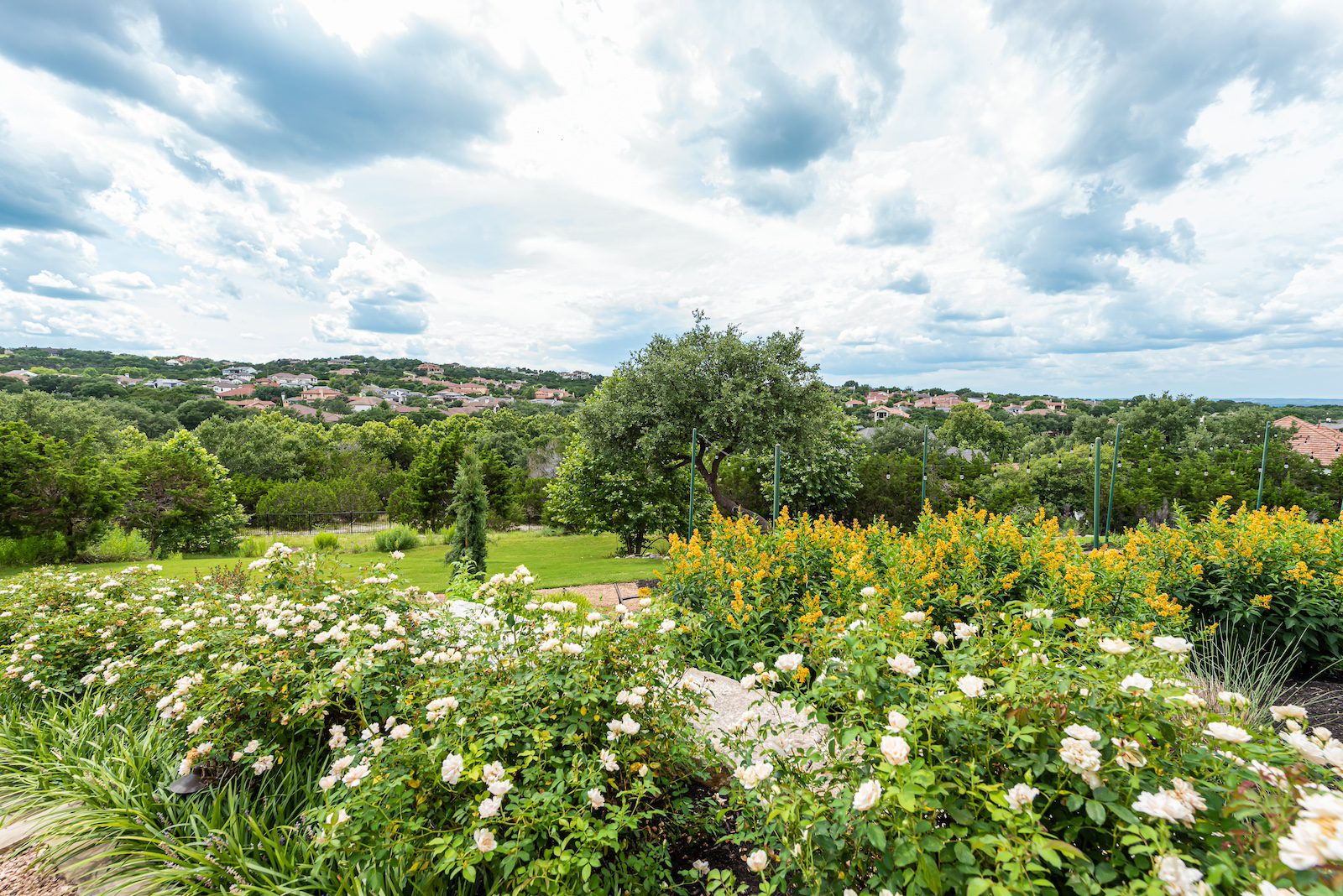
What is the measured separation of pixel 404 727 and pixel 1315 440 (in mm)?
16789

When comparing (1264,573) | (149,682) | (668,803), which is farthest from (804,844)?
(1264,573)

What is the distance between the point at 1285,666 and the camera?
12.2ft

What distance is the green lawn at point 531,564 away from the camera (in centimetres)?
940

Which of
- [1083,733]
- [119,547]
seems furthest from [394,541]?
[1083,733]

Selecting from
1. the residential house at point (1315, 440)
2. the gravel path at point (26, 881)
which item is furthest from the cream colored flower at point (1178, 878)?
the residential house at point (1315, 440)

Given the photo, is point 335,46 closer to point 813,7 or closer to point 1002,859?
point 813,7

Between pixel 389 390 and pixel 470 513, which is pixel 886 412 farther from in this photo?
pixel 389 390

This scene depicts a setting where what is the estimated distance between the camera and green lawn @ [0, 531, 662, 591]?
9.40 meters

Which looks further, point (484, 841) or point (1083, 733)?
point (484, 841)

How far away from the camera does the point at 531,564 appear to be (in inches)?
458

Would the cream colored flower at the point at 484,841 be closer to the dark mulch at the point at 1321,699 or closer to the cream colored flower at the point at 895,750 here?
Answer: the cream colored flower at the point at 895,750

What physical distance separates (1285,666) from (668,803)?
4.48 metres

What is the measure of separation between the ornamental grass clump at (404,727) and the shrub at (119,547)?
1266cm

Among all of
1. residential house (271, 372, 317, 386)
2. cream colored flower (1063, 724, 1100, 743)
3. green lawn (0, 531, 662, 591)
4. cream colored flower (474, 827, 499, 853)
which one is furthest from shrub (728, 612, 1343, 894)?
residential house (271, 372, 317, 386)
